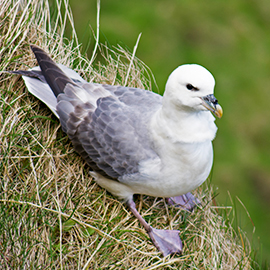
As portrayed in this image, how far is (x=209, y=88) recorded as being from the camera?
265 centimetres

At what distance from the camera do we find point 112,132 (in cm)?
311

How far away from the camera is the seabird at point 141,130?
283cm

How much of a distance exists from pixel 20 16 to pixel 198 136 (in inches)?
68.1

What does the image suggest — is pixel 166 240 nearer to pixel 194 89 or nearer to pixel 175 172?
pixel 175 172

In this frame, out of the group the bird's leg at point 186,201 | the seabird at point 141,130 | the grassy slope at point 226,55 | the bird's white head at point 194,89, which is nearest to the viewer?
the bird's white head at point 194,89

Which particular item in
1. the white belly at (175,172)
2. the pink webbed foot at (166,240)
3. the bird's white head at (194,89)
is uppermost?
the bird's white head at (194,89)

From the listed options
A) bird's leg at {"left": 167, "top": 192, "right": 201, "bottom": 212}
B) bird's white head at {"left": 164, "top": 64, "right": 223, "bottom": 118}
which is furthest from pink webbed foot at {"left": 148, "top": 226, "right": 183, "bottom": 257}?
bird's white head at {"left": 164, "top": 64, "right": 223, "bottom": 118}

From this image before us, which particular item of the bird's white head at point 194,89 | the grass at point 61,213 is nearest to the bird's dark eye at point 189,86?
the bird's white head at point 194,89

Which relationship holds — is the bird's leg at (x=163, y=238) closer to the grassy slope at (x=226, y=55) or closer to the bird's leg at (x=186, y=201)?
the bird's leg at (x=186, y=201)

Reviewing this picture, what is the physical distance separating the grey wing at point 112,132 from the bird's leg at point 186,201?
44 centimetres

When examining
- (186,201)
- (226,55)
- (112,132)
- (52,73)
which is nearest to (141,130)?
(112,132)

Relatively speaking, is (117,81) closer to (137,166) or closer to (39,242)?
(137,166)

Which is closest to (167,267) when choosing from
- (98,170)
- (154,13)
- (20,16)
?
(98,170)

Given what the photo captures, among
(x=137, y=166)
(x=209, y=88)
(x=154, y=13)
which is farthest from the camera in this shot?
(x=154, y=13)
